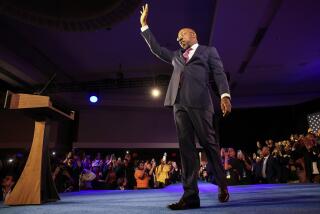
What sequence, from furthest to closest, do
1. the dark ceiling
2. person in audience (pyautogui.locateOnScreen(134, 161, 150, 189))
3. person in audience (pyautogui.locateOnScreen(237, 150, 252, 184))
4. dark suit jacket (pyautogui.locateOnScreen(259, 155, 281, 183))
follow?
person in audience (pyautogui.locateOnScreen(134, 161, 150, 189)) < dark suit jacket (pyautogui.locateOnScreen(259, 155, 281, 183)) < person in audience (pyautogui.locateOnScreen(237, 150, 252, 184)) < the dark ceiling

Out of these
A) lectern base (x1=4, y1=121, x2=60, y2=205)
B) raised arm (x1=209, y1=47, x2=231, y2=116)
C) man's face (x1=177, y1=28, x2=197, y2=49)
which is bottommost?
lectern base (x1=4, y1=121, x2=60, y2=205)

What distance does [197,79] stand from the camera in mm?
2014

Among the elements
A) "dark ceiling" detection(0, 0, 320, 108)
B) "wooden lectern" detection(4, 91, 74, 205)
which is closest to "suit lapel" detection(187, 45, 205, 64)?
"wooden lectern" detection(4, 91, 74, 205)

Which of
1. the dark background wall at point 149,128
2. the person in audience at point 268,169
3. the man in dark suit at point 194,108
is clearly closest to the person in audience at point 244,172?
the person in audience at point 268,169

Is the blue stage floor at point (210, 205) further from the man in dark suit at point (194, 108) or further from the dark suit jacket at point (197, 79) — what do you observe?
the dark suit jacket at point (197, 79)

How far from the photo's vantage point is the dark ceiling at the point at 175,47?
6.16 meters

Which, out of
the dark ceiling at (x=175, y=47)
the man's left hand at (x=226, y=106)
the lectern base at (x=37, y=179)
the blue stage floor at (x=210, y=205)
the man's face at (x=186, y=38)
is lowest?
the blue stage floor at (x=210, y=205)

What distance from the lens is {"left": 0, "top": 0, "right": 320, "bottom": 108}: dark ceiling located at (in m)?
6.16

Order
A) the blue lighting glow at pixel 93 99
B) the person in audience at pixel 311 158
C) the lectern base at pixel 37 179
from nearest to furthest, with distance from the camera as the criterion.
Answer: the lectern base at pixel 37 179
the person in audience at pixel 311 158
the blue lighting glow at pixel 93 99

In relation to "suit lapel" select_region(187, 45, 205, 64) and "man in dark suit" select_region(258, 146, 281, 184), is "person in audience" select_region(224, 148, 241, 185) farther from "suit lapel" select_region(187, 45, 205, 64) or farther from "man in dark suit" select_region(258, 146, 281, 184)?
"suit lapel" select_region(187, 45, 205, 64)

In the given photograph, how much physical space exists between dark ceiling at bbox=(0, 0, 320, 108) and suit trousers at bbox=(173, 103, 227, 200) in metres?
4.25

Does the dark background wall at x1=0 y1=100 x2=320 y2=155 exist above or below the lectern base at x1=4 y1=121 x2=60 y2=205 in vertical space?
above

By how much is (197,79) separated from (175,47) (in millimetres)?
6434

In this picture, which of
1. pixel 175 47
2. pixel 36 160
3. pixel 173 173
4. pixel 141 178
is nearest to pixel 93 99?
pixel 141 178
